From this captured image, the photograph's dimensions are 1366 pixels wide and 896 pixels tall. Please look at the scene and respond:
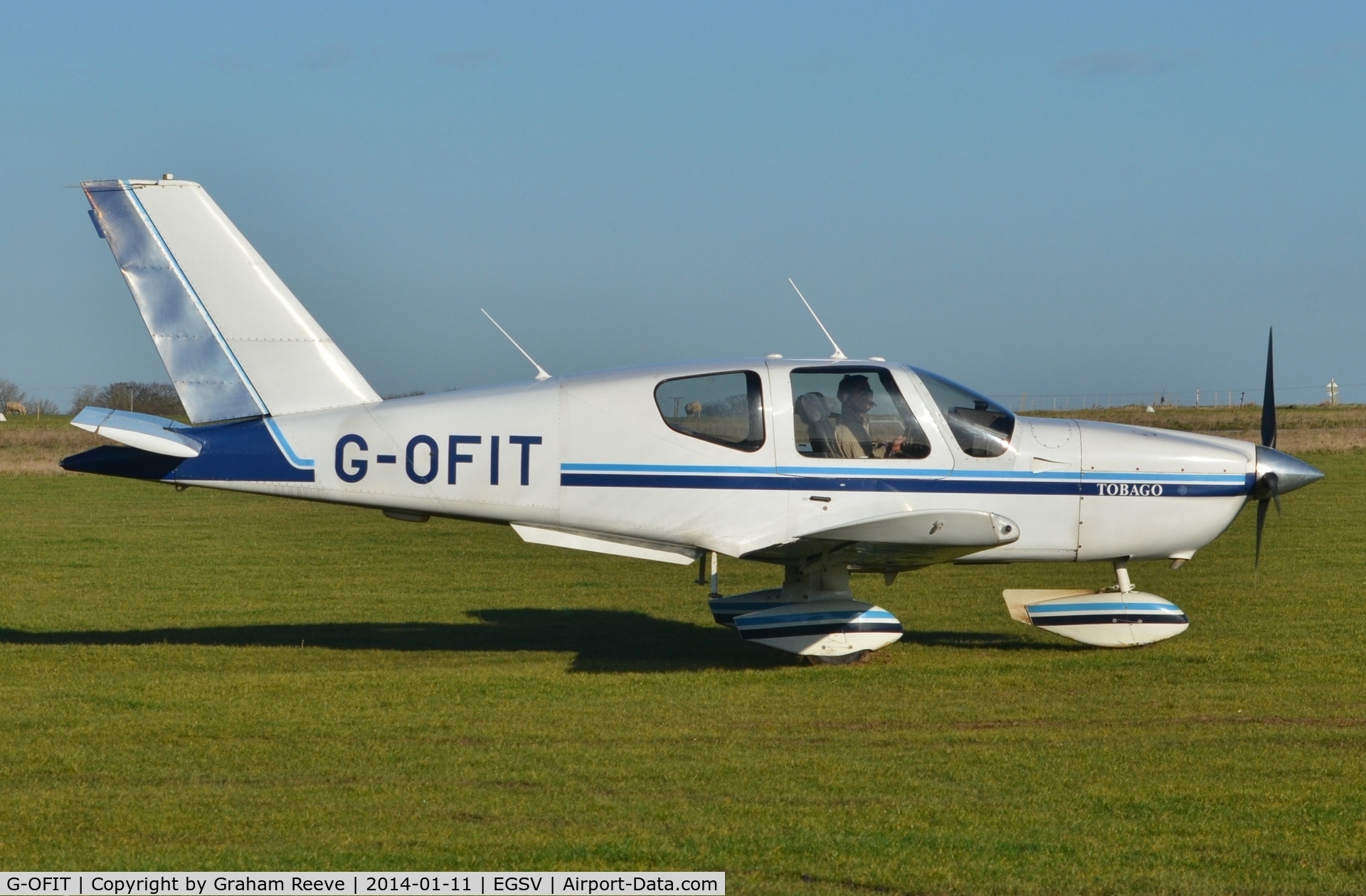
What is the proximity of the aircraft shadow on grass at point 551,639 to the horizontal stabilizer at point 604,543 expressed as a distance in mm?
875

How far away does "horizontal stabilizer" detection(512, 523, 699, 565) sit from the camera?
1016 centimetres

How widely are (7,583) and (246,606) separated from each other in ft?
11.3

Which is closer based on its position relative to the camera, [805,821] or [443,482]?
[805,821]

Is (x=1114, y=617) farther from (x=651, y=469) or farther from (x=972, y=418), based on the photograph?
(x=651, y=469)

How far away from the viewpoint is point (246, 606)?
13.7 meters

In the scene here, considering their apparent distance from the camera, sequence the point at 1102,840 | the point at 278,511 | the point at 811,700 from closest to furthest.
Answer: the point at 1102,840
the point at 811,700
the point at 278,511

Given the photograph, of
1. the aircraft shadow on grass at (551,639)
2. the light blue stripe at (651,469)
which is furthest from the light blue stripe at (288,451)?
the aircraft shadow on grass at (551,639)

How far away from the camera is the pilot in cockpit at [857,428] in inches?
392

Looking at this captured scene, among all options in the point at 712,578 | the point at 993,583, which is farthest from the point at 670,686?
the point at 993,583

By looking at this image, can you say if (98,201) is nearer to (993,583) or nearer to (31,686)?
(31,686)

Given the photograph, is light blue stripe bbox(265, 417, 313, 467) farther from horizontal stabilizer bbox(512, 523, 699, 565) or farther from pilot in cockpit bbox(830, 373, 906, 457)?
pilot in cockpit bbox(830, 373, 906, 457)

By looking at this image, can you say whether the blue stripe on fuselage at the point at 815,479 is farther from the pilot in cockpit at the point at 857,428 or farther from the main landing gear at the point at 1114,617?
the main landing gear at the point at 1114,617

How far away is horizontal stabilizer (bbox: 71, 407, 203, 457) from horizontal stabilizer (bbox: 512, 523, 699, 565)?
2.49 metres

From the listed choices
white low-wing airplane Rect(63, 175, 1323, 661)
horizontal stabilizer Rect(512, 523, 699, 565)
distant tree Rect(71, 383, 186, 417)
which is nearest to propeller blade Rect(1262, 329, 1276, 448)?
white low-wing airplane Rect(63, 175, 1323, 661)
